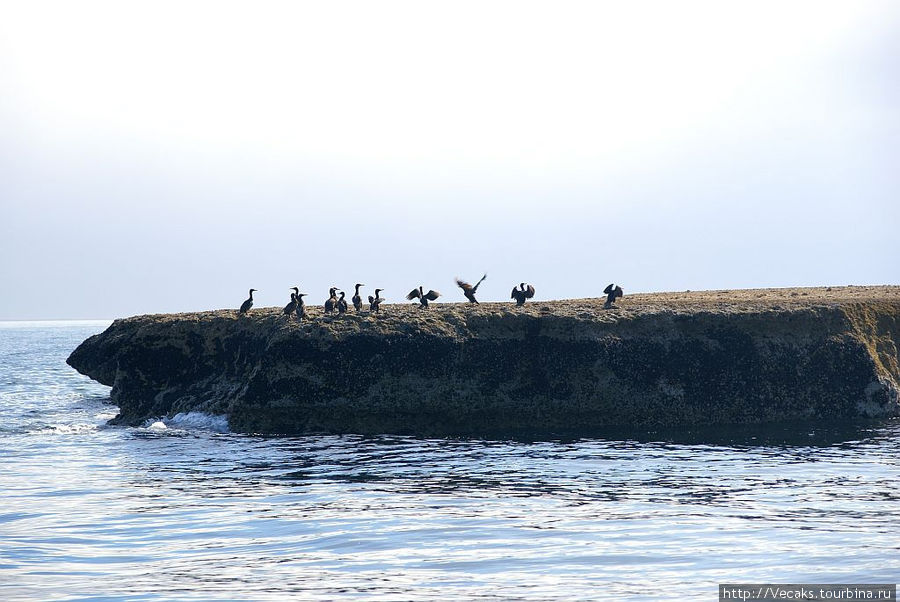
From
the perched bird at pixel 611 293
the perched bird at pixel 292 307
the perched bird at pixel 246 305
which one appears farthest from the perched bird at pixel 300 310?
the perched bird at pixel 611 293

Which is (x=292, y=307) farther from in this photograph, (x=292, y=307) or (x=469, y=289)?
(x=469, y=289)

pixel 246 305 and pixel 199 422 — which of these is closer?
A: pixel 199 422

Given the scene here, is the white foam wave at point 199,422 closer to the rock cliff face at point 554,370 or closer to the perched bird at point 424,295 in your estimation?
the rock cliff face at point 554,370

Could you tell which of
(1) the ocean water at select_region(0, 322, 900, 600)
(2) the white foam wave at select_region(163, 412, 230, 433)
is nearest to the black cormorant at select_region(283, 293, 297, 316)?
(2) the white foam wave at select_region(163, 412, 230, 433)

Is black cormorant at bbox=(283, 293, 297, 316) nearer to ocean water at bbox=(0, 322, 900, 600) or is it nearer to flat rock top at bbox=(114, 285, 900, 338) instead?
flat rock top at bbox=(114, 285, 900, 338)

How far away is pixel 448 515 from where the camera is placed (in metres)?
22.8

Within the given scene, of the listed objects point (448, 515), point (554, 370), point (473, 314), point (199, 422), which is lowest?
point (448, 515)

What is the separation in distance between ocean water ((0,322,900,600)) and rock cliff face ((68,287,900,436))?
93.8 inches

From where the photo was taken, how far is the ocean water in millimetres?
17031

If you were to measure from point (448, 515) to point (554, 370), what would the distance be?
18113 millimetres

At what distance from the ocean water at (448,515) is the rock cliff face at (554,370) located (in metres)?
2.38

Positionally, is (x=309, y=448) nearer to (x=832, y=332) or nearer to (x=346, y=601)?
(x=346, y=601)

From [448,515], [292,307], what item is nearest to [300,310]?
[292,307]

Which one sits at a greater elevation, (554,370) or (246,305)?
(246,305)
